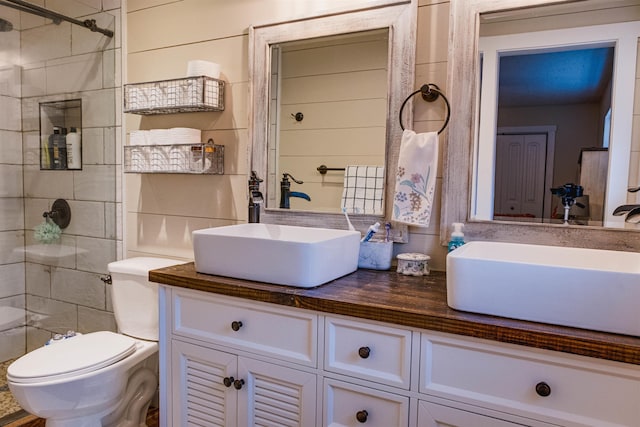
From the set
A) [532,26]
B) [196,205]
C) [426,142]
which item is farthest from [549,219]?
[196,205]

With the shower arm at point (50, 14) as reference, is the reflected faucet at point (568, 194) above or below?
below

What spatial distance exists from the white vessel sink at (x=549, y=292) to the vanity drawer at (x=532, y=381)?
0.09 metres

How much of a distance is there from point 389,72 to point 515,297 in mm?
952

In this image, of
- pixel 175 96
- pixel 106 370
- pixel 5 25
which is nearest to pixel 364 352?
pixel 106 370

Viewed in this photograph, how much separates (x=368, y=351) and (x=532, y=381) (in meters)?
0.41

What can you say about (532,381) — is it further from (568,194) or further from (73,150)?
(73,150)

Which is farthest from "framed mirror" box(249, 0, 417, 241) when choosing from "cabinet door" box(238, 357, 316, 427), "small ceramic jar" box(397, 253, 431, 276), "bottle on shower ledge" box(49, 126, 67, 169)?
"bottle on shower ledge" box(49, 126, 67, 169)

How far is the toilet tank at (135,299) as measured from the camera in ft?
6.45

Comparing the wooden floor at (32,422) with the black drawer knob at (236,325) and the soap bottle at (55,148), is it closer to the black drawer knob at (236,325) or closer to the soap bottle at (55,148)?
the black drawer knob at (236,325)

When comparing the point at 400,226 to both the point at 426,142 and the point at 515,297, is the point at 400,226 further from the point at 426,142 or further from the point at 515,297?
the point at 515,297

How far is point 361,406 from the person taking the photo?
1232 mm

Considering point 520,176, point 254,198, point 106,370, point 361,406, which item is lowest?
point 106,370

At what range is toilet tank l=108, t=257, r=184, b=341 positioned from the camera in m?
1.97

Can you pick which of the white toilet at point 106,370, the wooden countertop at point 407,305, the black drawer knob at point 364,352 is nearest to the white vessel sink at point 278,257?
the wooden countertop at point 407,305
